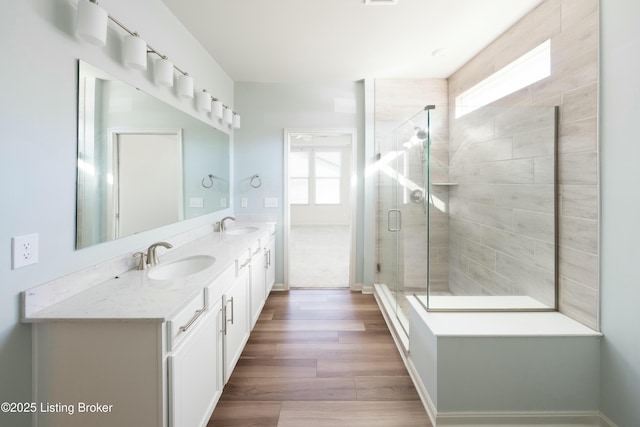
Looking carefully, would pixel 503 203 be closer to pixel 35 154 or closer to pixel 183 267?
pixel 183 267

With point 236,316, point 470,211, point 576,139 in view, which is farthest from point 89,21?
point 470,211

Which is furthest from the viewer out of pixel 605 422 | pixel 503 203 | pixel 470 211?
pixel 470 211

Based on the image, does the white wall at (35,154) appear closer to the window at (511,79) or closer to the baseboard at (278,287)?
the baseboard at (278,287)

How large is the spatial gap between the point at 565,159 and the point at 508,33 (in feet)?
4.34

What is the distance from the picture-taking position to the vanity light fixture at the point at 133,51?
5.41 feet

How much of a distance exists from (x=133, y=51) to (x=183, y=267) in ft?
4.32

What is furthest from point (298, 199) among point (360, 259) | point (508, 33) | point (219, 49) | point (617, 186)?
point (617, 186)

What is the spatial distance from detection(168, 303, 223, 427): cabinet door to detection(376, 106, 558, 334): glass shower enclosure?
135 cm

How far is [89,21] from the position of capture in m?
1.33

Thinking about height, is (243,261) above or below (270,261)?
above

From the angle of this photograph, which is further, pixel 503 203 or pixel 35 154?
pixel 503 203

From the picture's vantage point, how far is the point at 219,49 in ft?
9.42

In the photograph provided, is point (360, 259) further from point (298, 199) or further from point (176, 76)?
point (298, 199)

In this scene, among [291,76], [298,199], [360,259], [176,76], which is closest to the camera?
[176,76]
